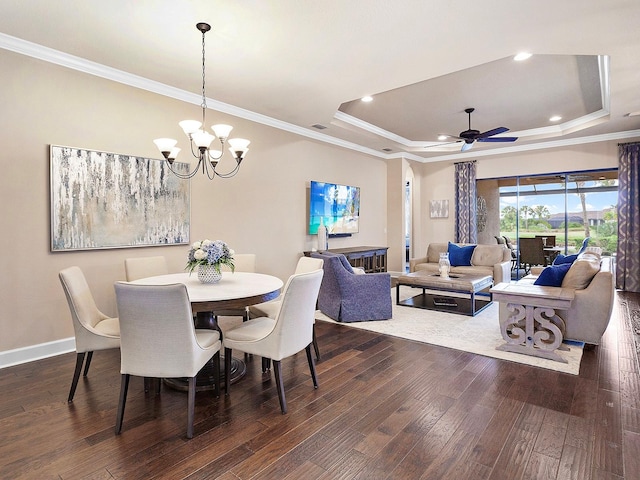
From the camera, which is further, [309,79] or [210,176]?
[210,176]

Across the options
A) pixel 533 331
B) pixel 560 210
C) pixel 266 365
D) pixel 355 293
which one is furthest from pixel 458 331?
pixel 560 210

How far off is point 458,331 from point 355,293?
1.27 metres

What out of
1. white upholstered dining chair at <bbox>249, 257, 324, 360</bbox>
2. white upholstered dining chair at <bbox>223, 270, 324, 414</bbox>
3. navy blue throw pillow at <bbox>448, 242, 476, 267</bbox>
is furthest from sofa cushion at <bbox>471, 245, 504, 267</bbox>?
white upholstered dining chair at <bbox>223, 270, 324, 414</bbox>

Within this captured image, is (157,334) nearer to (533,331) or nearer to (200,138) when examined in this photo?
(200,138)

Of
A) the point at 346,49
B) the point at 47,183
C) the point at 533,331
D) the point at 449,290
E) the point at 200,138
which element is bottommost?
the point at 533,331

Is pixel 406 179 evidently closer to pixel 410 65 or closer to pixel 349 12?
pixel 410 65

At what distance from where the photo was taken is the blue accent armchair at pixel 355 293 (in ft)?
14.8

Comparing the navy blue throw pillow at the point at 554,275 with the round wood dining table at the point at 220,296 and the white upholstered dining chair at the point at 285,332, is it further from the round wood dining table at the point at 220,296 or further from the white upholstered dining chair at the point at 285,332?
the round wood dining table at the point at 220,296

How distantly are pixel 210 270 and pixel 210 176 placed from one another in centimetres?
205

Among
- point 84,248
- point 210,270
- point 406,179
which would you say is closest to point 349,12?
point 210,270

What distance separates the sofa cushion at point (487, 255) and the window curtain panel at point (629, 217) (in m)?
2.16

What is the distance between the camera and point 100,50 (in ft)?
10.8

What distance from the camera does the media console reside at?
6341 millimetres

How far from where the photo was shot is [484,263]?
6.71 m
